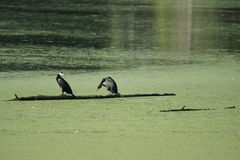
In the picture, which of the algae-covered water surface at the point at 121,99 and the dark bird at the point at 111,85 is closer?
the algae-covered water surface at the point at 121,99

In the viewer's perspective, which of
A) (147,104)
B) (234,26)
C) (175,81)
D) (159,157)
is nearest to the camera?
(159,157)

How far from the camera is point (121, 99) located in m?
9.61

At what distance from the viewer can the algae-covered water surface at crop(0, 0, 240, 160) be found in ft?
22.9

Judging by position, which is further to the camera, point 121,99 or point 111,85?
point 111,85

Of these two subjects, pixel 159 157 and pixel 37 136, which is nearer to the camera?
pixel 159 157

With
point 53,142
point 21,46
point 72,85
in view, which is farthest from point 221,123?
point 21,46

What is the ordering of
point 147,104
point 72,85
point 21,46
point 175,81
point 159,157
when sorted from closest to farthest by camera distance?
point 159,157 < point 147,104 < point 72,85 < point 175,81 < point 21,46

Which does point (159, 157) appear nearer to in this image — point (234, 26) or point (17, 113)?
point (17, 113)

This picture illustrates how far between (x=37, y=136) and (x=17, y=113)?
115 centimetres

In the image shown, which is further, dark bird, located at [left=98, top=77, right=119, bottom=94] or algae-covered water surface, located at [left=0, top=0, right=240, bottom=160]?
dark bird, located at [left=98, top=77, right=119, bottom=94]

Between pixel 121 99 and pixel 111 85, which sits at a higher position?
pixel 111 85

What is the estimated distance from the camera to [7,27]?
2255 cm

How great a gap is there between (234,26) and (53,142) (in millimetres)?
20084

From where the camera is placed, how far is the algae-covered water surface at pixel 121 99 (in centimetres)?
696
